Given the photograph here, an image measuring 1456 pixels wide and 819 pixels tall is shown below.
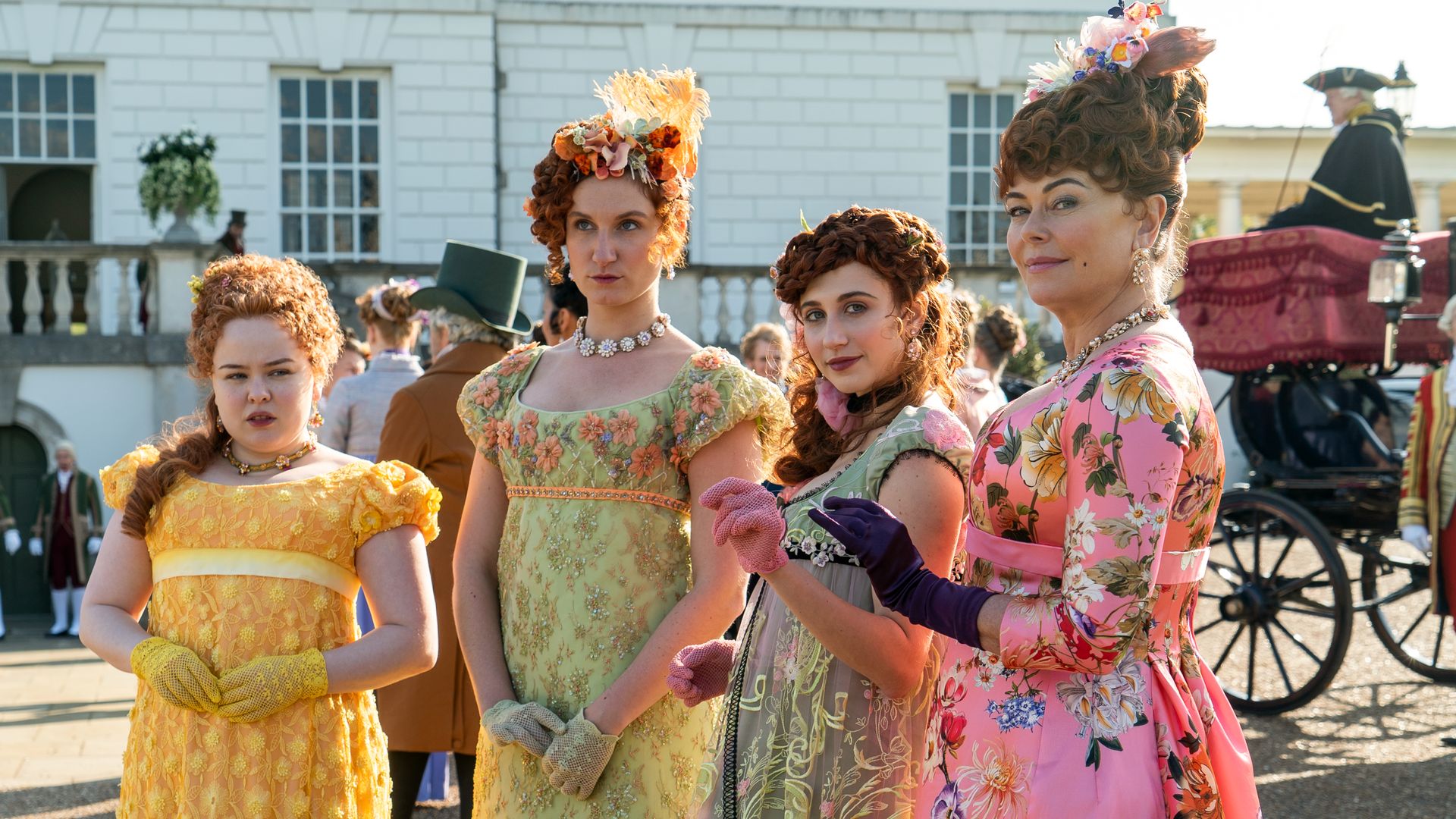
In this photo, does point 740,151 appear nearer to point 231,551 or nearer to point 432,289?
point 432,289

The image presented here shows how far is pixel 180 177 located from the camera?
12.1m

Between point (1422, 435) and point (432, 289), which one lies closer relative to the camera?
point (432, 289)

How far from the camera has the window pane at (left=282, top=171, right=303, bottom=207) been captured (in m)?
14.0

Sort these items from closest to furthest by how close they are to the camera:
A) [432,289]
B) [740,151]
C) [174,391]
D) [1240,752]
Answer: [1240,752] < [432,289] < [174,391] < [740,151]

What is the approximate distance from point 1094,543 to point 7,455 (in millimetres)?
12599

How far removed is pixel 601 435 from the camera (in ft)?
8.20

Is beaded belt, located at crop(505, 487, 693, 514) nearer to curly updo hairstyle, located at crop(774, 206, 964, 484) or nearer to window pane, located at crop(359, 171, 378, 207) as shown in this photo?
curly updo hairstyle, located at crop(774, 206, 964, 484)

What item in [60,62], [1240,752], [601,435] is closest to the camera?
[1240,752]

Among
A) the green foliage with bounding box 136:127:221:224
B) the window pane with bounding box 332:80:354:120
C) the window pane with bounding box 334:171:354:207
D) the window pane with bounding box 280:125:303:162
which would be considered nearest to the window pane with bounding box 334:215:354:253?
the window pane with bounding box 334:171:354:207

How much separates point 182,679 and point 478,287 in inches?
90.1

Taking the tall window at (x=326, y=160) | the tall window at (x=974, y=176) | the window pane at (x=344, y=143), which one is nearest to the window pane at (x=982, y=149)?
the tall window at (x=974, y=176)

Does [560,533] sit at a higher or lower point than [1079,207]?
lower

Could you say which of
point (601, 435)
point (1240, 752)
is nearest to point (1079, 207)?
point (1240, 752)

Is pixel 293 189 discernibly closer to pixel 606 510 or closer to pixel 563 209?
pixel 563 209
